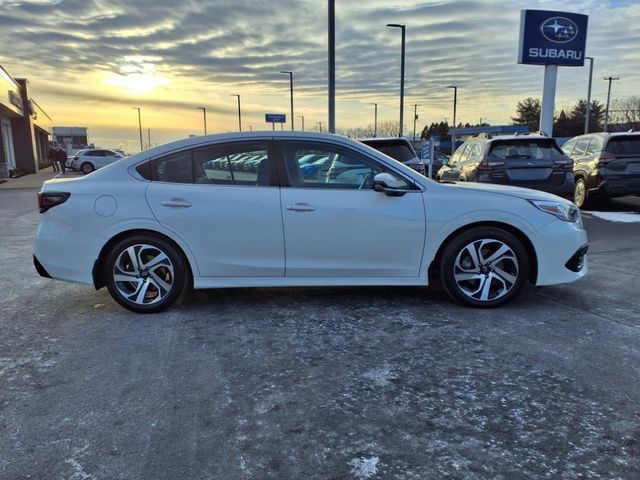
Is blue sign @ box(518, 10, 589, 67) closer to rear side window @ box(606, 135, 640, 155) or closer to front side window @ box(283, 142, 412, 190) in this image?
rear side window @ box(606, 135, 640, 155)

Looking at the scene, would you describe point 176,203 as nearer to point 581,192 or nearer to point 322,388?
point 322,388

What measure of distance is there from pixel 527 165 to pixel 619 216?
2.77 meters

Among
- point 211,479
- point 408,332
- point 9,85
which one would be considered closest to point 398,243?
point 408,332

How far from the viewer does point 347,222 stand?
15.2 ft

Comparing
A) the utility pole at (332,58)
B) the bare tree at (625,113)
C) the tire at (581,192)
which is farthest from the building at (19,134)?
the bare tree at (625,113)

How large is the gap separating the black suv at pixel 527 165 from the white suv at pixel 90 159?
30.6 m

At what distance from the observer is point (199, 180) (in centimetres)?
477

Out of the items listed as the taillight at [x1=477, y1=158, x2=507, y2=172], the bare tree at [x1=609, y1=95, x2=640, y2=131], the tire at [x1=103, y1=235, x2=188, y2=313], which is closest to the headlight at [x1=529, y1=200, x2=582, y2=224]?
the tire at [x1=103, y1=235, x2=188, y2=313]

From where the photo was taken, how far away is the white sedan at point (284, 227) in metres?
4.64

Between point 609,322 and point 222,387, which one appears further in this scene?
point 609,322

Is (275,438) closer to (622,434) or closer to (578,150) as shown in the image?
(622,434)

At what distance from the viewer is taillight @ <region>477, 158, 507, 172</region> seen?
9.57 metres

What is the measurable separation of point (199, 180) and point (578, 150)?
1060 cm

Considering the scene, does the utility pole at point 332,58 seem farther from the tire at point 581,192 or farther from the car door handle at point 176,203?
the car door handle at point 176,203
